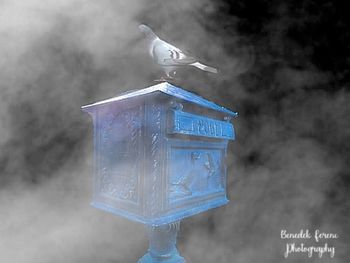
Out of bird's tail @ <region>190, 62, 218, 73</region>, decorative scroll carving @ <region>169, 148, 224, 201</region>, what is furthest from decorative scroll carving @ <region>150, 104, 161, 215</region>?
bird's tail @ <region>190, 62, 218, 73</region>

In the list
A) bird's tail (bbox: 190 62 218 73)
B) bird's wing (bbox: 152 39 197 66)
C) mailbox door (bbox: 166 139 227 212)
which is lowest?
mailbox door (bbox: 166 139 227 212)

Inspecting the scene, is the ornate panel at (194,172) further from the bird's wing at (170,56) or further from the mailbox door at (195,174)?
the bird's wing at (170,56)

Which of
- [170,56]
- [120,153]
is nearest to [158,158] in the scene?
[120,153]

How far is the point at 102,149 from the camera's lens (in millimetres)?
1984

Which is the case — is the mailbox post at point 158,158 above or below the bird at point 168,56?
below

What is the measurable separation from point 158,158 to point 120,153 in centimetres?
35

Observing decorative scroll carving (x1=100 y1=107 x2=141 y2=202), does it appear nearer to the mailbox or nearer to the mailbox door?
the mailbox

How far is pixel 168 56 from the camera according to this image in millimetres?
1885

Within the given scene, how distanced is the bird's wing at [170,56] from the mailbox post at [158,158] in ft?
0.70

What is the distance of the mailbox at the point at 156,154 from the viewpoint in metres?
1.63

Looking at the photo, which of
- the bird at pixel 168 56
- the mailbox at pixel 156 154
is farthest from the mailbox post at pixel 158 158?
the bird at pixel 168 56

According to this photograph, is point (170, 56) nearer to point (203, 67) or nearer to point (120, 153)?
point (203, 67)

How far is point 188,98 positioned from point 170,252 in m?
1.26

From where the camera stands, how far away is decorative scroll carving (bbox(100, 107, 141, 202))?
67.9 inches
